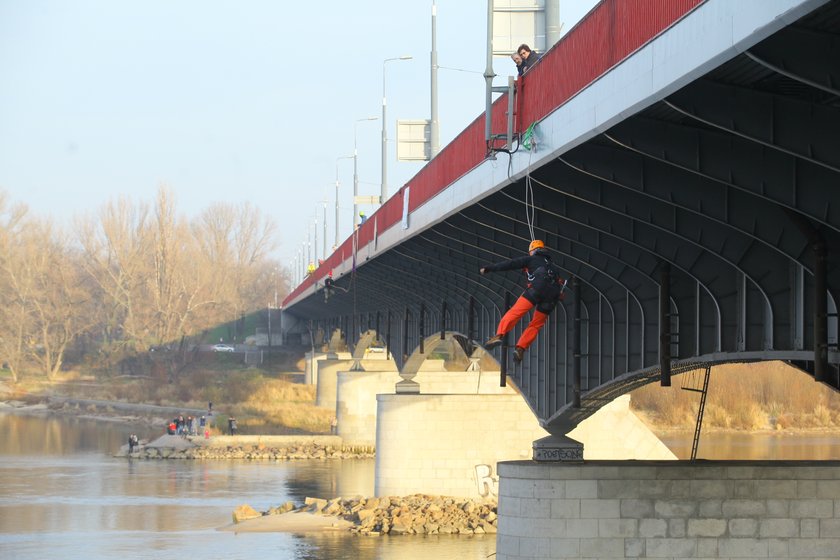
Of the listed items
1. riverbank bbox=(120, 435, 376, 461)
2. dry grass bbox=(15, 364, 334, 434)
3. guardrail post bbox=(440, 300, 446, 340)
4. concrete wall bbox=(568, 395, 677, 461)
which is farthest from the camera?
dry grass bbox=(15, 364, 334, 434)

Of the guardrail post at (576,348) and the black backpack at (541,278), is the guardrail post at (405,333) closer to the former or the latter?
the guardrail post at (576,348)

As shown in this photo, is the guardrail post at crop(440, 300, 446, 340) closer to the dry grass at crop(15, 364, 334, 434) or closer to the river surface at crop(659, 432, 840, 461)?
the river surface at crop(659, 432, 840, 461)

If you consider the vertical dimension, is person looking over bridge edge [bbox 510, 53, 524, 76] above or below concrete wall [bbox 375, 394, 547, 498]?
above

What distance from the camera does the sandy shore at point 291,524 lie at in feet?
148

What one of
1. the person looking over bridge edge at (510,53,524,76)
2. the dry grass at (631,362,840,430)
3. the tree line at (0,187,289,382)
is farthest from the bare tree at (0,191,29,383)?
the person looking over bridge edge at (510,53,524,76)

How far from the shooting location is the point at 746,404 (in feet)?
257

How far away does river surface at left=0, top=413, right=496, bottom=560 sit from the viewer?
40500mm

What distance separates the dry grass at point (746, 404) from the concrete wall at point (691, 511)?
5263cm

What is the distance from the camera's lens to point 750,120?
1337 cm

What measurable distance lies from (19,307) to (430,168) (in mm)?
95076

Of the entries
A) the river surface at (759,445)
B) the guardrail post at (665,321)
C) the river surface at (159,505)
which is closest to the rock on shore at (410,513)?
the river surface at (159,505)

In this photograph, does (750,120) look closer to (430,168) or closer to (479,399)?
(430,168)

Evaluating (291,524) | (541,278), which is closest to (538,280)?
(541,278)

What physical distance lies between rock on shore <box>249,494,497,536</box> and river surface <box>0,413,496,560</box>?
0.87m
